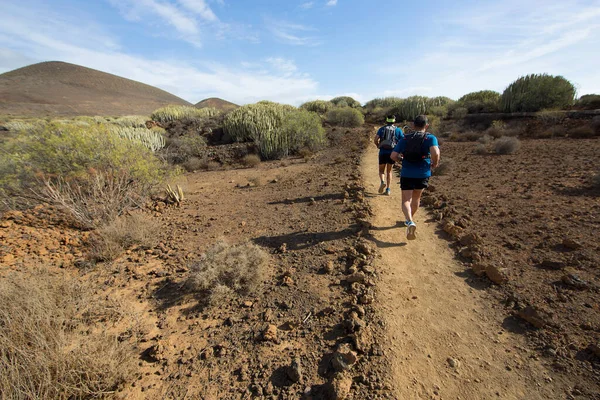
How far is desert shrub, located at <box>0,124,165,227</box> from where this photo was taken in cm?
455

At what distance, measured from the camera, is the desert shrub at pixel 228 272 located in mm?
2992

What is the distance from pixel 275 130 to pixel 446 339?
420 inches

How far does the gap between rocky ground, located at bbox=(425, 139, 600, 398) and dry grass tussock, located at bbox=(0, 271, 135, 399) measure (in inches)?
132

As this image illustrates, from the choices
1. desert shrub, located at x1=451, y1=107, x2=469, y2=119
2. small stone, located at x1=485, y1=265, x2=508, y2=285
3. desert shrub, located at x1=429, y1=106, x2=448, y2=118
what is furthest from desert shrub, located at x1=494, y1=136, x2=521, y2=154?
desert shrub, located at x1=429, y1=106, x2=448, y2=118

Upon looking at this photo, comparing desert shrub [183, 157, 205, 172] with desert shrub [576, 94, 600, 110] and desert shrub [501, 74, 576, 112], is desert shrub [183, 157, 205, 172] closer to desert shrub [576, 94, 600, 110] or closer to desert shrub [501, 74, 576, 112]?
desert shrub [501, 74, 576, 112]

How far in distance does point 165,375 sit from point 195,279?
1044 mm

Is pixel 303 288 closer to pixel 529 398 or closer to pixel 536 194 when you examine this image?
pixel 529 398

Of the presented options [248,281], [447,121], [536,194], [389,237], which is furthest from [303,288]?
[447,121]

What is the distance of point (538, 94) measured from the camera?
1430 centimetres

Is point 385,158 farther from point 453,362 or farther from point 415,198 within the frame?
point 453,362

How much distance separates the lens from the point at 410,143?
3680mm

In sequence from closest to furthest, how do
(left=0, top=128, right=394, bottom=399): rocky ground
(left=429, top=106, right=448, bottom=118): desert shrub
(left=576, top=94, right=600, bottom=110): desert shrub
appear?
(left=0, top=128, right=394, bottom=399): rocky ground < (left=576, top=94, right=600, bottom=110): desert shrub < (left=429, top=106, right=448, bottom=118): desert shrub

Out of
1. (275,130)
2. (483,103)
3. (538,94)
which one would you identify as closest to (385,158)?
(275,130)

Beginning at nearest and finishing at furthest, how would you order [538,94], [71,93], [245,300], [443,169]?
[245,300], [443,169], [538,94], [71,93]
